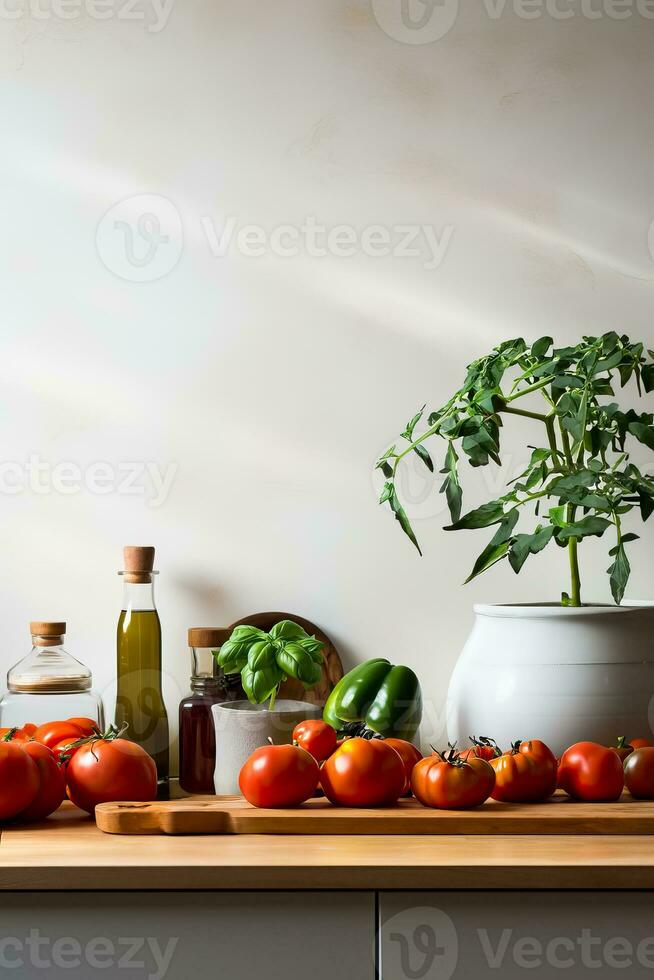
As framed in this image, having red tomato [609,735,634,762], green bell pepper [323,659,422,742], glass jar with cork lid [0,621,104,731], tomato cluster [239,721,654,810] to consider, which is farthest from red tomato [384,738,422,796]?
glass jar with cork lid [0,621,104,731]

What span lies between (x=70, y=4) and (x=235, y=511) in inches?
33.6

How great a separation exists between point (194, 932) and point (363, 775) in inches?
10.3

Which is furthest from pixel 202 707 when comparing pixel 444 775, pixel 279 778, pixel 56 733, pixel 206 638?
pixel 444 775

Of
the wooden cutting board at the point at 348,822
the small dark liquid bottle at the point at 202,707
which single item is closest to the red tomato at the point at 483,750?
the wooden cutting board at the point at 348,822

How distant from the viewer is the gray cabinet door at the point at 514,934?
89 centimetres

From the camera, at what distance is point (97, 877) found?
2.91 feet

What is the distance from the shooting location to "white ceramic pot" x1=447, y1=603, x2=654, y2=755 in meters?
1.24

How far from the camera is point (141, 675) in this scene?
4.44 feet

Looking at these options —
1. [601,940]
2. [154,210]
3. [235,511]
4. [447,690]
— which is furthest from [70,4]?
[601,940]

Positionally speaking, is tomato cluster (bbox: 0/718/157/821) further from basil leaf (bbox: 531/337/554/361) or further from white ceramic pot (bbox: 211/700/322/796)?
basil leaf (bbox: 531/337/554/361)

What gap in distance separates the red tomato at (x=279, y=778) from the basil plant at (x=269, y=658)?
0.57 feet

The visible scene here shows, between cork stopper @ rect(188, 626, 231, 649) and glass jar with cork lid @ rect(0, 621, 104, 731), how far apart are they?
169 millimetres

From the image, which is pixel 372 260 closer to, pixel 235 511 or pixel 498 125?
pixel 498 125

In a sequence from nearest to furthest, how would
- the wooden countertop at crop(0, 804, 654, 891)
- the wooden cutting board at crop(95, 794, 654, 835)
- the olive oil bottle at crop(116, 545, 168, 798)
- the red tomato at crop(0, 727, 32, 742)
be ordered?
the wooden countertop at crop(0, 804, 654, 891) → the wooden cutting board at crop(95, 794, 654, 835) → the red tomato at crop(0, 727, 32, 742) → the olive oil bottle at crop(116, 545, 168, 798)
